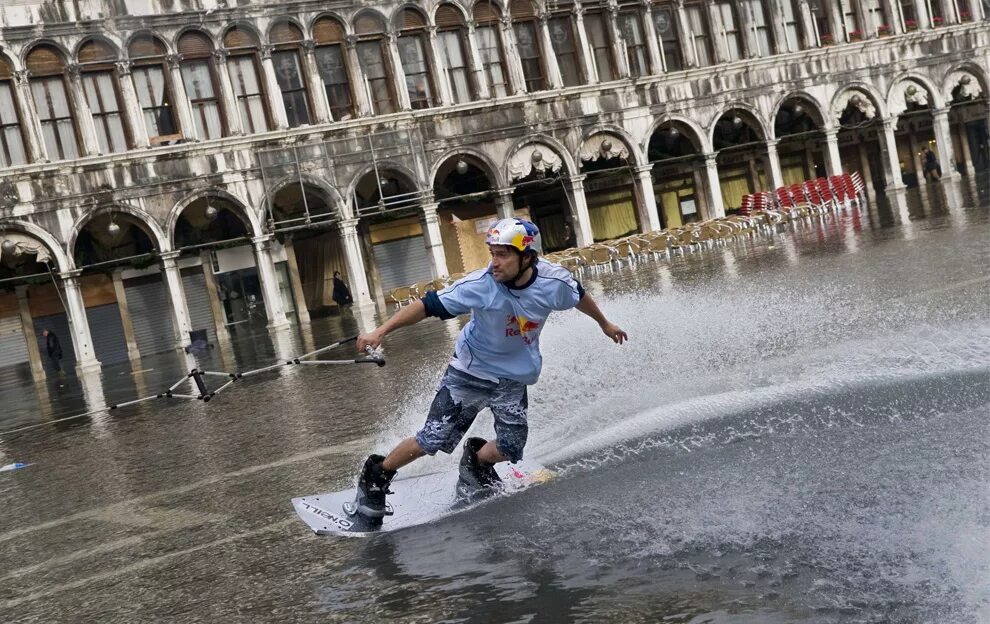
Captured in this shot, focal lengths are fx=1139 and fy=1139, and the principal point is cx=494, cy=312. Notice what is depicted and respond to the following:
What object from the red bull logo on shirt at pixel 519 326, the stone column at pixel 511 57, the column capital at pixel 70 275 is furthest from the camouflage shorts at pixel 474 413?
the stone column at pixel 511 57

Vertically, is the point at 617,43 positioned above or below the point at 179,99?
above

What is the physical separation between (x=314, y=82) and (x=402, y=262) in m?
7.10

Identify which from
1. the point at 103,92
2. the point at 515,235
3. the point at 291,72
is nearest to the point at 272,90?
the point at 291,72

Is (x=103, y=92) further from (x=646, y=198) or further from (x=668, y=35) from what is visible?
(x=668, y=35)

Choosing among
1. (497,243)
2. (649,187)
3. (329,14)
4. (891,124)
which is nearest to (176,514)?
(497,243)

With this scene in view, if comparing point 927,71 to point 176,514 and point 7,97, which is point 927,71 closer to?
point 7,97

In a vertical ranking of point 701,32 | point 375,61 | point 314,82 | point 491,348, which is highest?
point 375,61

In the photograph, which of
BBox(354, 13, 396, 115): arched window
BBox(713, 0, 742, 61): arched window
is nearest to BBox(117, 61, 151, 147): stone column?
BBox(354, 13, 396, 115): arched window

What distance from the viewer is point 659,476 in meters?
6.39

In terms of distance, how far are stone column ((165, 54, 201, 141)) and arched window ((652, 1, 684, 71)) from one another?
17.3 m

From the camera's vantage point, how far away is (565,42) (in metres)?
40.0

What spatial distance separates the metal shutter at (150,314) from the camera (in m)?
34.9

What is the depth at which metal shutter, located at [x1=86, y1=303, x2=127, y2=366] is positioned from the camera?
34344mm

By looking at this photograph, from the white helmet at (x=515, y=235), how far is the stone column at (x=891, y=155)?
42.7 m
